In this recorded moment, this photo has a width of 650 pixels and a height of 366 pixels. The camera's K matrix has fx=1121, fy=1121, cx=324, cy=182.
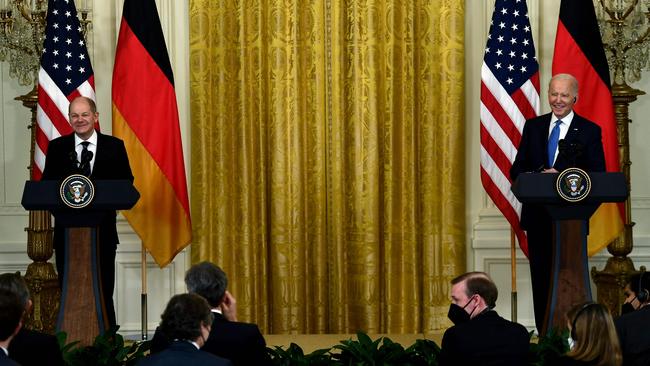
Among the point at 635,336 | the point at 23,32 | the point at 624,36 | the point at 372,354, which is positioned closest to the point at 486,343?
the point at 635,336

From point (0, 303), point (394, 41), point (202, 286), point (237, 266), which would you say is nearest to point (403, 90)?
point (394, 41)

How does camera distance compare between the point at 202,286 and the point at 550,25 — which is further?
the point at 550,25

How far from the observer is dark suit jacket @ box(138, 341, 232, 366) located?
12.8ft

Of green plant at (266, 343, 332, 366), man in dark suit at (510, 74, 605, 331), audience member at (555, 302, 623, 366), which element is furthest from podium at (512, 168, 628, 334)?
audience member at (555, 302, 623, 366)

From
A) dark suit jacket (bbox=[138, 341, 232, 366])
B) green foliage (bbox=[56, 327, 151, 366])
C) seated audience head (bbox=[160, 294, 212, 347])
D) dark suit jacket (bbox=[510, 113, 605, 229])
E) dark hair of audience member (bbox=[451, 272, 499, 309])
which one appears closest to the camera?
dark suit jacket (bbox=[138, 341, 232, 366])

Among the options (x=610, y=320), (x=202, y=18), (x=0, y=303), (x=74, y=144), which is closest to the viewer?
(x=0, y=303)

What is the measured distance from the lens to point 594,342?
15.1ft

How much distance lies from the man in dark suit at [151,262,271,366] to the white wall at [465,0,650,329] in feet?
15.2

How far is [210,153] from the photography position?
9242mm

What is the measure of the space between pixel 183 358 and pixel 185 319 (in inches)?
6.0

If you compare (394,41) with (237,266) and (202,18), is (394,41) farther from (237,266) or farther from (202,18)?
(237,266)

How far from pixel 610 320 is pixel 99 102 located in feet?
18.6

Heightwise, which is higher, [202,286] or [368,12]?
[368,12]

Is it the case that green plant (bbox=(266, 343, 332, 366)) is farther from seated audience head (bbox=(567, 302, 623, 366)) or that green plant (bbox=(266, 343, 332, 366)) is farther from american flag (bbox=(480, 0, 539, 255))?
american flag (bbox=(480, 0, 539, 255))
